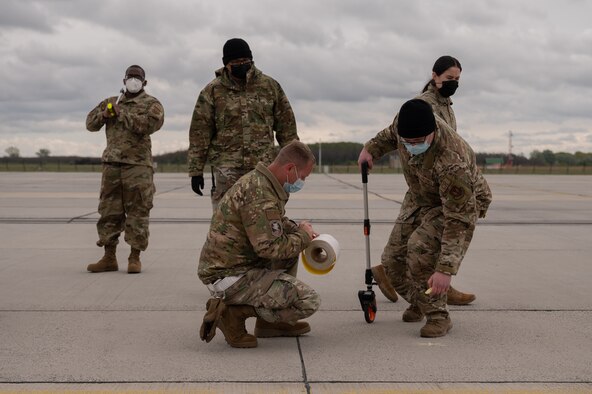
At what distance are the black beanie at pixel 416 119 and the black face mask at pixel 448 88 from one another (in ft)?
3.92

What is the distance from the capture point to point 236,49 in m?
5.84

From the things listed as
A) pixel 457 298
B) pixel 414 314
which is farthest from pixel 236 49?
pixel 457 298

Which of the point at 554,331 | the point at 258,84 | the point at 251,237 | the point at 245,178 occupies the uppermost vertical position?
the point at 258,84

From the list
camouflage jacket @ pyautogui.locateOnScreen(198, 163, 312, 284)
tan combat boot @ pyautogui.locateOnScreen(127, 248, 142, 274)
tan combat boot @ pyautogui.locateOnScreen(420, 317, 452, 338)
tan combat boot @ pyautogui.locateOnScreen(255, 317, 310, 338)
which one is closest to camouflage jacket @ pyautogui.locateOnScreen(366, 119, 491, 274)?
tan combat boot @ pyautogui.locateOnScreen(420, 317, 452, 338)

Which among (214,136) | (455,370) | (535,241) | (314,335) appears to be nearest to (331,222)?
(535,241)

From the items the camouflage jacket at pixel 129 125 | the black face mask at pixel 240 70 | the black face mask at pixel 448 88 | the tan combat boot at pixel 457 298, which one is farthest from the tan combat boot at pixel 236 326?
the camouflage jacket at pixel 129 125

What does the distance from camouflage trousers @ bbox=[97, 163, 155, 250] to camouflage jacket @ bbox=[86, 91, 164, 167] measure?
0.33ft

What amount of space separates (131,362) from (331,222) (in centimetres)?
799

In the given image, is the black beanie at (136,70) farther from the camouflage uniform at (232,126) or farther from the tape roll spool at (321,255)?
the tape roll spool at (321,255)

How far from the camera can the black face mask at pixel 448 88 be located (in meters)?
5.59

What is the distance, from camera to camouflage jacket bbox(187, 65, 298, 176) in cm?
603

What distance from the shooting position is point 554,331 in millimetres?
4922

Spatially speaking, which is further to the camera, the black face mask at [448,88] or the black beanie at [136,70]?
the black beanie at [136,70]

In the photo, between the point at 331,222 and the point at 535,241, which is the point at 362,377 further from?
the point at 331,222
